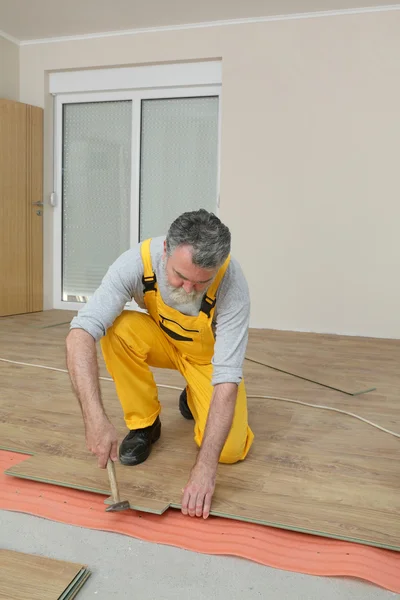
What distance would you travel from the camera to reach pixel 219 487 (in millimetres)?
1762

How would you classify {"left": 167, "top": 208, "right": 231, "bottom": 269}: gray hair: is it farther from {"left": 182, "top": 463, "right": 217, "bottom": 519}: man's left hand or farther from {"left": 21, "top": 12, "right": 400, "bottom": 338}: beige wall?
{"left": 21, "top": 12, "right": 400, "bottom": 338}: beige wall

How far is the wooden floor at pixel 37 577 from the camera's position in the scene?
4.06 feet

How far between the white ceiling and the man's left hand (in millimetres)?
3908

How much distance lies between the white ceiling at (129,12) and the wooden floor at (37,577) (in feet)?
13.7

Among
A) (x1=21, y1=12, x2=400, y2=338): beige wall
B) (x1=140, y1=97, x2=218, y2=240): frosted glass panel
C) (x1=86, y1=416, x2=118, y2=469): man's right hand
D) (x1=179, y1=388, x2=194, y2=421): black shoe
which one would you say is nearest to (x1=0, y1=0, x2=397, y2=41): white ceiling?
(x1=21, y1=12, x2=400, y2=338): beige wall

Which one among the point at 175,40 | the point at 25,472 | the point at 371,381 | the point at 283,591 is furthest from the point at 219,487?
the point at 175,40

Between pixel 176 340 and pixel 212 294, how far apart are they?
0.28m

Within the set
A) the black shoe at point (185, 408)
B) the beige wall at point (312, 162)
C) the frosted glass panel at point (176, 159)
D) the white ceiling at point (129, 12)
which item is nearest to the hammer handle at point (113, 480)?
the black shoe at point (185, 408)

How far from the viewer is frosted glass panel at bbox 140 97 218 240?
5082 mm

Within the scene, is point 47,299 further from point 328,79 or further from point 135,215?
point 328,79

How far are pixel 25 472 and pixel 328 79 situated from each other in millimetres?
3931

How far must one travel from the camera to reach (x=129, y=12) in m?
4.64

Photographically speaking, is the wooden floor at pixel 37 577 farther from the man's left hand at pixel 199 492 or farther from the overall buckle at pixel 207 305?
the overall buckle at pixel 207 305

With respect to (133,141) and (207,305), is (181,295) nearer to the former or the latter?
(207,305)
